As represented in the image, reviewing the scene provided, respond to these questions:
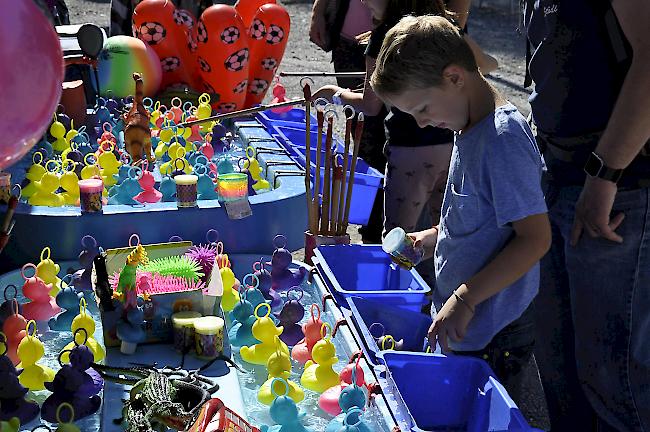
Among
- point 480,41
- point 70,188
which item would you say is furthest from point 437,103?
point 480,41

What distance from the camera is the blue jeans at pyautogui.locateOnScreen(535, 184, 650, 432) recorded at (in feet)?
4.94

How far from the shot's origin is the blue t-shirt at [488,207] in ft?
4.67

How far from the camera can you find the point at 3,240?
125 centimetres

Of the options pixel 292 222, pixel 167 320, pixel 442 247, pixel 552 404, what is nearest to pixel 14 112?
pixel 442 247

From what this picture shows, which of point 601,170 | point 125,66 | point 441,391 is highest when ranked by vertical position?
point 601,170

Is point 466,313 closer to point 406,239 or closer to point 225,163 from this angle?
point 406,239

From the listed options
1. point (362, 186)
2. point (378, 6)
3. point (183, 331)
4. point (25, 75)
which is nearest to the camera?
point (25, 75)

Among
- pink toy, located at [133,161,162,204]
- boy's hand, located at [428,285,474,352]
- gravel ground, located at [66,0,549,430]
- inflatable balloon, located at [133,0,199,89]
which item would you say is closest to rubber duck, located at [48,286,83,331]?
pink toy, located at [133,161,162,204]

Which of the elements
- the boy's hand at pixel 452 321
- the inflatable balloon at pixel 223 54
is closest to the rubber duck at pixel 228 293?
the boy's hand at pixel 452 321

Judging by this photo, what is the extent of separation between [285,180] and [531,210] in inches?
53.9

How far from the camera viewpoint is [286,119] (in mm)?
3547

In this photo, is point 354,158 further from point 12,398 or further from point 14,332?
point 12,398

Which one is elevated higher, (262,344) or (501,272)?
(501,272)

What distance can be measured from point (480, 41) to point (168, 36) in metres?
4.61
